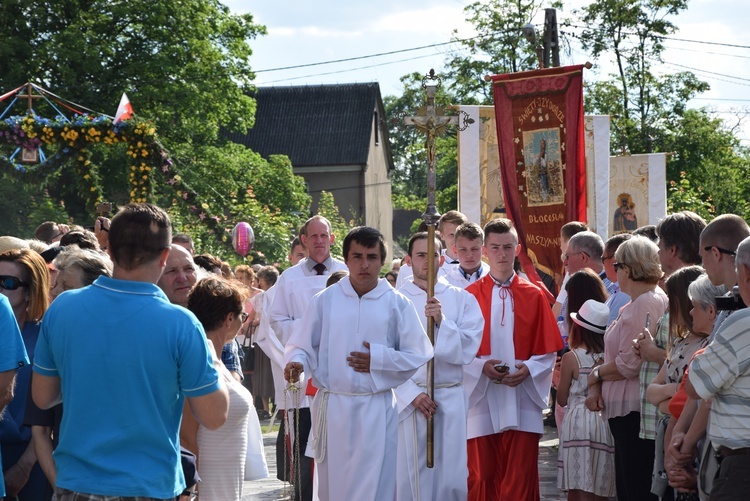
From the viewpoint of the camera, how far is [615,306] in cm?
794

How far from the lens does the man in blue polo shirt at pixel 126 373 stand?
3.98 m

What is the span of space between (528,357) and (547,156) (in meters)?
5.32

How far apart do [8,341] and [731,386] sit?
306 centimetres

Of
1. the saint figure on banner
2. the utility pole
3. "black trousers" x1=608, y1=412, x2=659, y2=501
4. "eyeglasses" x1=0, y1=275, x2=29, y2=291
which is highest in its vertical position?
the utility pole

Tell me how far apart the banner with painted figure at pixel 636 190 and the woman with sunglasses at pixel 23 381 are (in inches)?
795

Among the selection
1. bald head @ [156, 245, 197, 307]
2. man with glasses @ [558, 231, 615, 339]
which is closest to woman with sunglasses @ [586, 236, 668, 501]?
man with glasses @ [558, 231, 615, 339]

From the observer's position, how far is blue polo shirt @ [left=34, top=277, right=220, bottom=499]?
3.97 metres

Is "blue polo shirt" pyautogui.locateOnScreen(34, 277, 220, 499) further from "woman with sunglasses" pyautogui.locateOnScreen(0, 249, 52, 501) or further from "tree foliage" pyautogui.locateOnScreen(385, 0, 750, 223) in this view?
"tree foliage" pyautogui.locateOnScreen(385, 0, 750, 223)

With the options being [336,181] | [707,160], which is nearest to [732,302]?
[707,160]

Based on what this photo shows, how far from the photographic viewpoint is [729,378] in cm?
469

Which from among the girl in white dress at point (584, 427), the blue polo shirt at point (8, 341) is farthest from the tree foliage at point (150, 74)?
the blue polo shirt at point (8, 341)

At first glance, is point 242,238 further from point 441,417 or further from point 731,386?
point 731,386

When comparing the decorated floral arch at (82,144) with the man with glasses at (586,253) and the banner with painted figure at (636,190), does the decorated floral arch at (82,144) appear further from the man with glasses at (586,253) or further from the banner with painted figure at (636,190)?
the man with glasses at (586,253)

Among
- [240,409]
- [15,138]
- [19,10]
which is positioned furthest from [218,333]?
[19,10]
